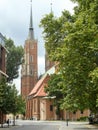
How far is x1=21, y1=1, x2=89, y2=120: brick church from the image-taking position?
130 m

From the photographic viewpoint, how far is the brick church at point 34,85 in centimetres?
13000

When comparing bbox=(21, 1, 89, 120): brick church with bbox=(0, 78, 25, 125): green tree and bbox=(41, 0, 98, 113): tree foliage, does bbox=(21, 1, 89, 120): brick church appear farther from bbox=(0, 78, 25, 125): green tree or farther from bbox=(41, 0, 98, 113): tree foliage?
bbox=(41, 0, 98, 113): tree foliage

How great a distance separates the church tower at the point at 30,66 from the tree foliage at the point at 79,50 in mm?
127785

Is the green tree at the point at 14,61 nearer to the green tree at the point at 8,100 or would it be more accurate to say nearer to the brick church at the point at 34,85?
the brick church at the point at 34,85

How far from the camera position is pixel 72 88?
140 ft

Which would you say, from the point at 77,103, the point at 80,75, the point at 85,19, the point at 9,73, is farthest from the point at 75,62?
the point at 9,73

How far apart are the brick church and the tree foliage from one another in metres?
84.2

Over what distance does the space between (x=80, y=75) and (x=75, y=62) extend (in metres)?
1.25

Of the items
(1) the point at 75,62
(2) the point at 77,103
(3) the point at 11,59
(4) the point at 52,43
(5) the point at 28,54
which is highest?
(5) the point at 28,54

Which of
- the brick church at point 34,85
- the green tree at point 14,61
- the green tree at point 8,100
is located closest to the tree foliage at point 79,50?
the green tree at point 8,100

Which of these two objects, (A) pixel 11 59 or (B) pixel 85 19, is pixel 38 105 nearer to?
(A) pixel 11 59

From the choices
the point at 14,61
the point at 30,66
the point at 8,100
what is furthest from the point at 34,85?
the point at 8,100

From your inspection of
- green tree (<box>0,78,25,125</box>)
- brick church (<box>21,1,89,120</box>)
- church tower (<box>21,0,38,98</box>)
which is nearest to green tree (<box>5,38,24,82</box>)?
brick church (<box>21,1,89,120</box>)

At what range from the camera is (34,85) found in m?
171
